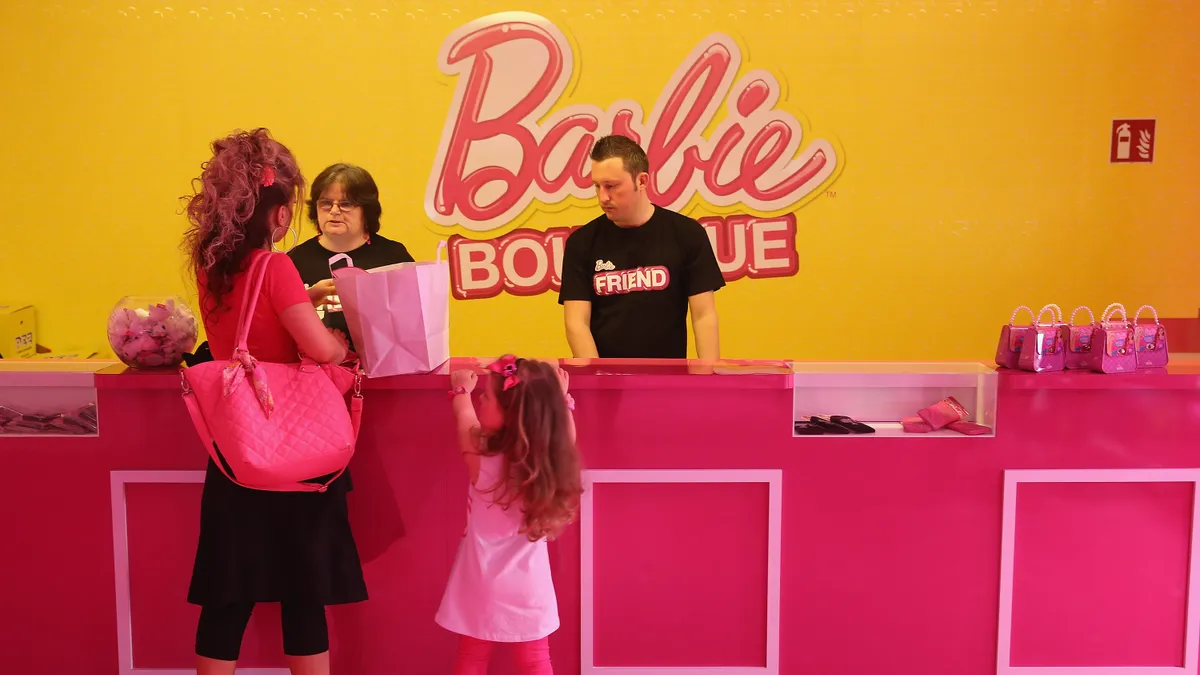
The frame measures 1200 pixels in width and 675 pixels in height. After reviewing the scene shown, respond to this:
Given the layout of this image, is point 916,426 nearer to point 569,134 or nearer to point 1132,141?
point 569,134

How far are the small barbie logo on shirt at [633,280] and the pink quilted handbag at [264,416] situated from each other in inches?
47.4

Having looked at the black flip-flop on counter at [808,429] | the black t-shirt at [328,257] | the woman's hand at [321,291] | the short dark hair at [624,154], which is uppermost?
the short dark hair at [624,154]

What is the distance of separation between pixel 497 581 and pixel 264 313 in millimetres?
787

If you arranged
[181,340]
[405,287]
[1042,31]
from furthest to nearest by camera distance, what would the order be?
[1042,31], [181,340], [405,287]

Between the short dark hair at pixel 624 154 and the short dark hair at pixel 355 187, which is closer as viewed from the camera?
the short dark hair at pixel 624 154

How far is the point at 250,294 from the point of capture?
2.29 metres

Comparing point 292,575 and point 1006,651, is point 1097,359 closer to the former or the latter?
point 1006,651

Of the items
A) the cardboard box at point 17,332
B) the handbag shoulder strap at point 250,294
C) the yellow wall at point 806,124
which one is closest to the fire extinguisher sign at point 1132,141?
the yellow wall at point 806,124

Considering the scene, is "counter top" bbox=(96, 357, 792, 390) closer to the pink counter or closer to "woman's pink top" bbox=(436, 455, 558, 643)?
the pink counter

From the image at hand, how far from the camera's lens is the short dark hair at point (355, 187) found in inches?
135

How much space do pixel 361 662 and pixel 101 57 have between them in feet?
11.5

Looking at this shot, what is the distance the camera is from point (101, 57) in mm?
4926

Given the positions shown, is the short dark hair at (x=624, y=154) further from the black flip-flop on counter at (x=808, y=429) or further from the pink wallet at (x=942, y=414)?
the pink wallet at (x=942, y=414)

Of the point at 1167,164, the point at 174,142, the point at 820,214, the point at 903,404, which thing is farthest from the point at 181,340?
the point at 1167,164
